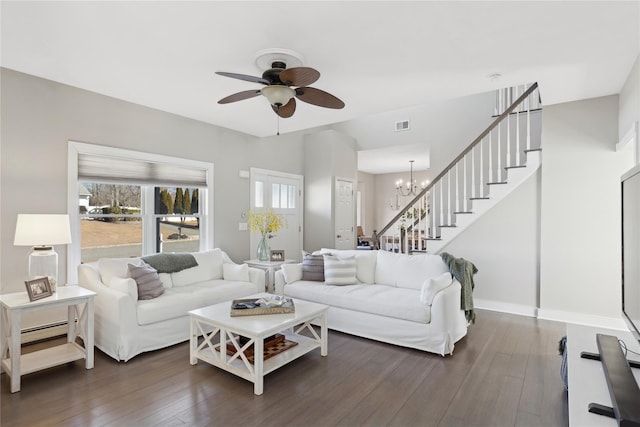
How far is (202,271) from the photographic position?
421 cm

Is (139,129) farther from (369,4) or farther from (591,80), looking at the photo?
(591,80)

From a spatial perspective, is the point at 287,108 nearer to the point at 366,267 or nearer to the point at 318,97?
the point at 318,97

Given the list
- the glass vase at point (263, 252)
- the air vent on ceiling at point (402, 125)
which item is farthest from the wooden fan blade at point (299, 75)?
the air vent on ceiling at point (402, 125)

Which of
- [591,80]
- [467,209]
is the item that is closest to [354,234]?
[467,209]

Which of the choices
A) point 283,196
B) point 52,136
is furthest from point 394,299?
point 52,136

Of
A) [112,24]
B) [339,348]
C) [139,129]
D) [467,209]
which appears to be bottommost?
[339,348]

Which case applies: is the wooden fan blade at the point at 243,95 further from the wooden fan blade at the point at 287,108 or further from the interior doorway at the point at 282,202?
the interior doorway at the point at 282,202

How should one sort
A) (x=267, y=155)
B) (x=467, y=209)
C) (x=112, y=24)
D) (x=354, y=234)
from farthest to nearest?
(x=354, y=234), (x=267, y=155), (x=467, y=209), (x=112, y=24)

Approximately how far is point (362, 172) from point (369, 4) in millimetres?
8629

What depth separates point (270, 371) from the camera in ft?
8.43

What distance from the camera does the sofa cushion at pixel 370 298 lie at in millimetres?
3221

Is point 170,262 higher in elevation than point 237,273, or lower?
higher

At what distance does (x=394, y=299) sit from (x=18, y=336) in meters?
3.11

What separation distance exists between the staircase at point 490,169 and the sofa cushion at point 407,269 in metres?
1.25
